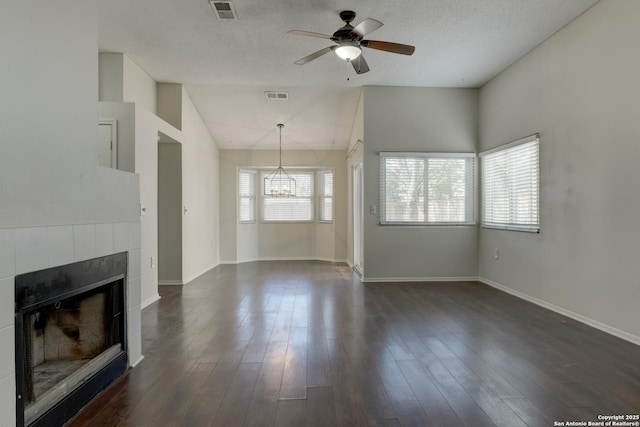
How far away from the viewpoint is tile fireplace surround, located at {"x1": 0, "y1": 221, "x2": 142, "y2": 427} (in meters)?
1.40

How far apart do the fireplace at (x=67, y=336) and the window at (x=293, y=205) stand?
5650mm

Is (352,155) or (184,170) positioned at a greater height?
(352,155)

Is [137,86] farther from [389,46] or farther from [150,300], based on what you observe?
[389,46]

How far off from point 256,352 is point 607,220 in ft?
11.1

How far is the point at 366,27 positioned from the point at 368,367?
272 centimetres

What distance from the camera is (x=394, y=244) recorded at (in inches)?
212

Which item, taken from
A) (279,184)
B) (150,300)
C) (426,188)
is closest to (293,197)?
(279,184)

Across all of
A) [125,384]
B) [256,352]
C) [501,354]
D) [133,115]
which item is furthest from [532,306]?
[133,115]

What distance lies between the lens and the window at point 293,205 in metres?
8.02

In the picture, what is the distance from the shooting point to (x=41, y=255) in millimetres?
1613

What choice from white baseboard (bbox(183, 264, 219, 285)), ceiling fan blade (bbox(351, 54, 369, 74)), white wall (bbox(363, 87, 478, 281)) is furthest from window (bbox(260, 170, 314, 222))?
ceiling fan blade (bbox(351, 54, 369, 74))

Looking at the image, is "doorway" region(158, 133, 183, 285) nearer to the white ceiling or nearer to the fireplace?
the white ceiling

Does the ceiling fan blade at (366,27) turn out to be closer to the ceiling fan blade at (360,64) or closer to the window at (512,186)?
the ceiling fan blade at (360,64)

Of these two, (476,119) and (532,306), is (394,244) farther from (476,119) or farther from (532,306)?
(476,119)
